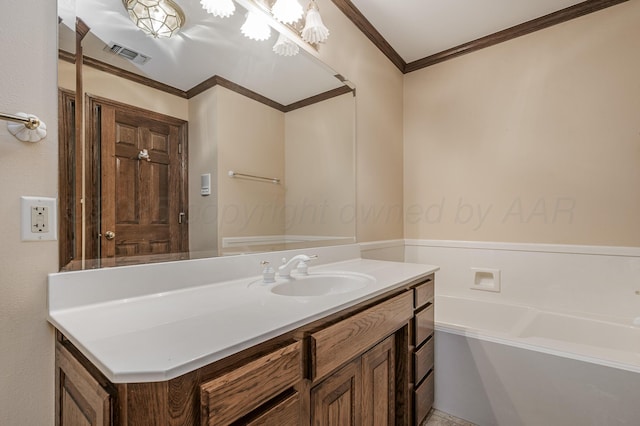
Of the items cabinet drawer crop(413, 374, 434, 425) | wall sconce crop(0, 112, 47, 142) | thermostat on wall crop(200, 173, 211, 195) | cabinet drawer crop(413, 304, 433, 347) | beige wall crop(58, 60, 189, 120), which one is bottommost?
cabinet drawer crop(413, 374, 434, 425)

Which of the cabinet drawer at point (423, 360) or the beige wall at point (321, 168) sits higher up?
the beige wall at point (321, 168)

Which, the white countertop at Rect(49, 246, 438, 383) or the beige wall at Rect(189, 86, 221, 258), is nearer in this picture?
the white countertop at Rect(49, 246, 438, 383)

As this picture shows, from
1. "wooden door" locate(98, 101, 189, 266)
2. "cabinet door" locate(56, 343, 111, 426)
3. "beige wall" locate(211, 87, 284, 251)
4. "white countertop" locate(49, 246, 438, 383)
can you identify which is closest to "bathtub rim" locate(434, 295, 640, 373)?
"white countertop" locate(49, 246, 438, 383)

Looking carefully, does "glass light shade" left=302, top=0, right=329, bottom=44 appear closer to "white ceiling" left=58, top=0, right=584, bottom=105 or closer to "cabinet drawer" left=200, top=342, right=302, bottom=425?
"white ceiling" left=58, top=0, right=584, bottom=105

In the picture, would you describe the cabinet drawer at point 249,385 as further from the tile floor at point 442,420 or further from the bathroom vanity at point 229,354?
the tile floor at point 442,420

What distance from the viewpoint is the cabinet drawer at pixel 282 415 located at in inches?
27.4

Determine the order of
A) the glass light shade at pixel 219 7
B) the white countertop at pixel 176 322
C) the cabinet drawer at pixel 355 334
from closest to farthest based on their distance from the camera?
the white countertop at pixel 176 322
the cabinet drawer at pixel 355 334
the glass light shade at pixel 219 7

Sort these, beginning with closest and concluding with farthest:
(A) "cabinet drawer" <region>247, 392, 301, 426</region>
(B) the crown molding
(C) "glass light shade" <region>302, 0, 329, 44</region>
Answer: (A) "cabinet drawer" <region>247, 392, 301, 426</region>, (C) "glass light shade" <region>302, 0, 329, 44</region>, (B) the crown molding

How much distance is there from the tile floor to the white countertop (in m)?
1.06

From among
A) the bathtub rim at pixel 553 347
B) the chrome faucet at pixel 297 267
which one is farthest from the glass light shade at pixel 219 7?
the bathtub rim at pixel 553 347

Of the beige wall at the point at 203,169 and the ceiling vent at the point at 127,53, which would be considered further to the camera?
the beige wall at the point at 203,169

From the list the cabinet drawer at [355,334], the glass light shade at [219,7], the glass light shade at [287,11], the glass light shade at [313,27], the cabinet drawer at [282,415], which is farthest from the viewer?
the glass light shade at [313,27]

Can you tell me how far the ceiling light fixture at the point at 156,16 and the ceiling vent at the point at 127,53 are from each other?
0.29ft

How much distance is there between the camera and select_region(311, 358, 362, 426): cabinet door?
90cm
